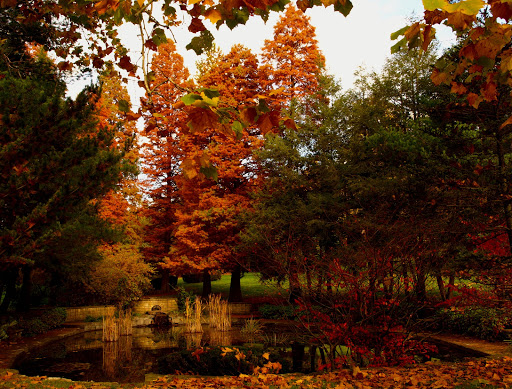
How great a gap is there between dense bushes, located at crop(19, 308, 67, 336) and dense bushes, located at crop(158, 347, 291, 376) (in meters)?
6.49

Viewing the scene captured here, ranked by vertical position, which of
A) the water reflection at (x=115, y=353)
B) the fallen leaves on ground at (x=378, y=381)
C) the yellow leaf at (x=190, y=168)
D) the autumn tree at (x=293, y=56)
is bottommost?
the water reflection at (x=115, y=353)

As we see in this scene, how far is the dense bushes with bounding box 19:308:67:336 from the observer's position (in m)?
11.9

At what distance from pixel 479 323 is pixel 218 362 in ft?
23.5

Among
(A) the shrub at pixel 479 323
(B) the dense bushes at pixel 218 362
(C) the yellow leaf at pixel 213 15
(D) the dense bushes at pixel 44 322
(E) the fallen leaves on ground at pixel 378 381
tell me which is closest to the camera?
(C) the yellow leaf at pixel 213 15

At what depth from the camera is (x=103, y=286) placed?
15695 millimetres

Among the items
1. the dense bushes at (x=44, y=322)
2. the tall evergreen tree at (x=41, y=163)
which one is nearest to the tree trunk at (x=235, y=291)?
the dense bushes at (x=44, y=322)

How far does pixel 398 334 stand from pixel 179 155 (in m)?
18.6

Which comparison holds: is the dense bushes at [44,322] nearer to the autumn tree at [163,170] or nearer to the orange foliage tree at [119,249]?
the orange foliage tree at [119,249]

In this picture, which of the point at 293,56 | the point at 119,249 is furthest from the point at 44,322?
the point at 293,56

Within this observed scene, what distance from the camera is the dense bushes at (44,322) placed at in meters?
11.9

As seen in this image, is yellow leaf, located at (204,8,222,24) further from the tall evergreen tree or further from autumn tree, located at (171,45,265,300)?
autumn tree, located at (171,45,265,300)

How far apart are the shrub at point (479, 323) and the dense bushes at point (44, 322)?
11.3 metres

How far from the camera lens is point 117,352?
403 inches

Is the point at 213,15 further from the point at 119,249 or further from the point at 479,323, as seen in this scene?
the point at 119,249
